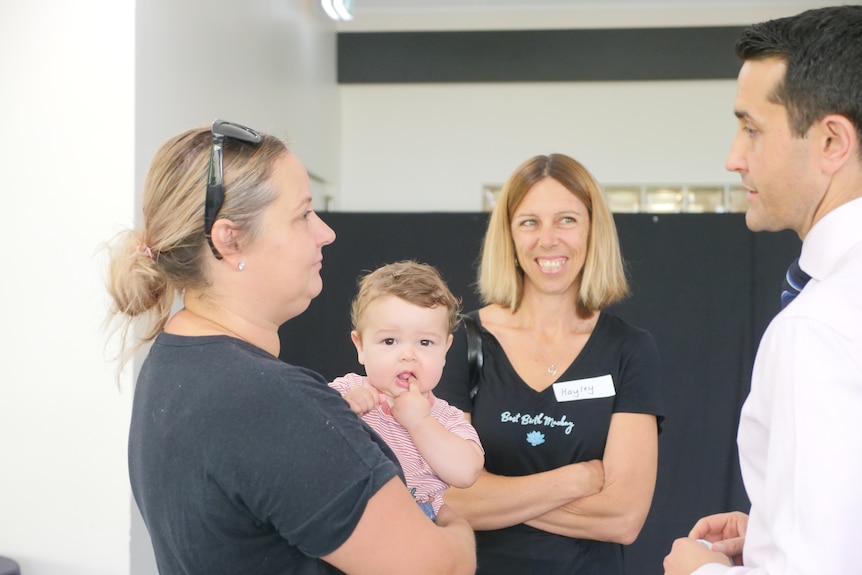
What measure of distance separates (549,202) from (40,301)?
212 cm

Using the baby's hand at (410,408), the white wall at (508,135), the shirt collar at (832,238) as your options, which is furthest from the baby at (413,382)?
the white wall at (508,135)

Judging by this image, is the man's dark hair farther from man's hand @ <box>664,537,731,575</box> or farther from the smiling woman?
the smiling woman

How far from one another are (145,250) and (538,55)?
7.68 metres

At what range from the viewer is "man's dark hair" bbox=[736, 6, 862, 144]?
1249mm

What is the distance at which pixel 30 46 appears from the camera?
10.8 feet

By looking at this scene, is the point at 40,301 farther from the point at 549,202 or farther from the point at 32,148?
the point at 549,202

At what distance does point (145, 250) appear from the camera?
1.34 metres

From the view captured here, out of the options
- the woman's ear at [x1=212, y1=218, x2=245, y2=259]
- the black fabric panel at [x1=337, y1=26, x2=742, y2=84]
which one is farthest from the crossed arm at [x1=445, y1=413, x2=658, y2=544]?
the black fabric panel at [x1=337, y1=26, x2=742, y2=84]

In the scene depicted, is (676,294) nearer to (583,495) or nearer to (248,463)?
(583,495)

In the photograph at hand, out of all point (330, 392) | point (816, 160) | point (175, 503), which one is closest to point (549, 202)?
point (816, 160)

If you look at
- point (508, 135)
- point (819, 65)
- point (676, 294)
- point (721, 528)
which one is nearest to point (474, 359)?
point (721, 528)

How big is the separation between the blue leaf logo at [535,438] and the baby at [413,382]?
33 centimetres

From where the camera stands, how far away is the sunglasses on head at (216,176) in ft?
4.17

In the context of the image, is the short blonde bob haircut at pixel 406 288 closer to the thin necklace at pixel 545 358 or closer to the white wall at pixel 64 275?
the thin necklace at pixel 545 358
